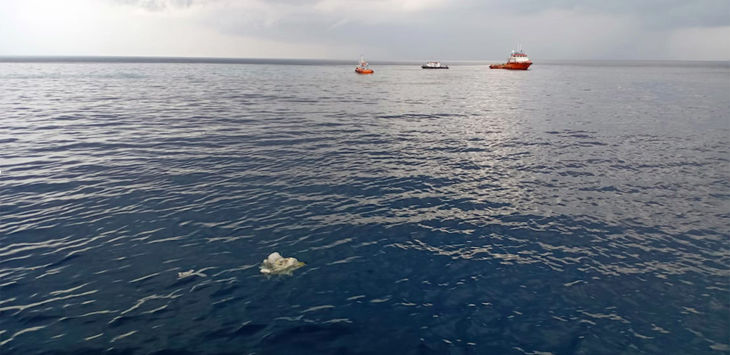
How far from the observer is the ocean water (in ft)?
37.0

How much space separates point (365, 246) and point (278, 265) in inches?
157

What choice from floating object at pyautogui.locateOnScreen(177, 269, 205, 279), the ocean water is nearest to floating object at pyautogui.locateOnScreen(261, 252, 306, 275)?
the ocean water

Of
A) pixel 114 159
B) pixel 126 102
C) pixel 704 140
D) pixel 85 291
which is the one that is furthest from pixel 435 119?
pixel 126 102

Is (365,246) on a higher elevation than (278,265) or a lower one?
lower

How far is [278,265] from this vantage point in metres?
14.7

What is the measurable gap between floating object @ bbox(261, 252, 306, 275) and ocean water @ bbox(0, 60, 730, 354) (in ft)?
1.38

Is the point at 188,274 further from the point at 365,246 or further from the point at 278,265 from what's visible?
the point at 365,246

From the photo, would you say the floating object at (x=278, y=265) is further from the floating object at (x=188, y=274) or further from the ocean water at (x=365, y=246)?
the floating object at (x=188, y=274)

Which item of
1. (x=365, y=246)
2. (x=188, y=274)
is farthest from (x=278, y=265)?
(x=365, y=246)

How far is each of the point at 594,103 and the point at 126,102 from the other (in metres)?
83.1

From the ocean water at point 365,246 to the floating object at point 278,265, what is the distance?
1.38 feet

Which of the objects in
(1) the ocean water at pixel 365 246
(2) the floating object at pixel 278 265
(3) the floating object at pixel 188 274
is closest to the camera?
(1) the ocean water at pixel 365 246

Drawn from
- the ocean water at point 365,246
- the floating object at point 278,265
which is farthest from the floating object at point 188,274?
the floating object at point 278,265

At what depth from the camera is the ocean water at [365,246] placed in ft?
37.0
